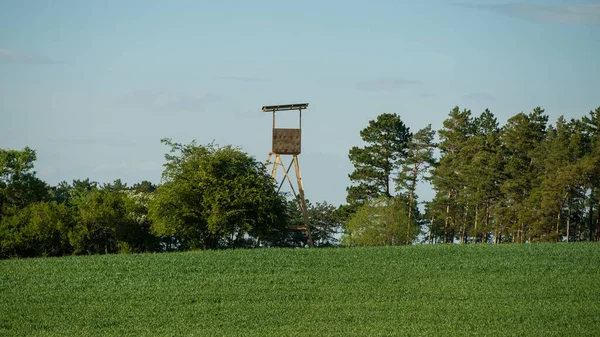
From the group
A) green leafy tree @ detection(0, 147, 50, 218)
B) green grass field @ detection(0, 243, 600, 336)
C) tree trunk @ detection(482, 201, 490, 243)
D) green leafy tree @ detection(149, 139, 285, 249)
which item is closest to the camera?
green grass field @ detection(0, 243, 600, 336)

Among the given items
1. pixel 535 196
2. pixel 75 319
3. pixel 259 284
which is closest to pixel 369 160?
pixel 535 196

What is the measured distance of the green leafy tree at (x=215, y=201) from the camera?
1970 inches

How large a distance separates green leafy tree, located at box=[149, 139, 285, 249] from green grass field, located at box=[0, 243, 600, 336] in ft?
23.9

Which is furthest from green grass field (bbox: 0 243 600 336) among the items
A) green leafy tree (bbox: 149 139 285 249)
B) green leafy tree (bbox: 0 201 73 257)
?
green leafy tree (bbox: 0 201 73 257)

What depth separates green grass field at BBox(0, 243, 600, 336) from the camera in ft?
89.6

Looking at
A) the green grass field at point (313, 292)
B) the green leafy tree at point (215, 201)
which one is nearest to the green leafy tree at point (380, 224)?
the green leafy tree at point (215, 201)

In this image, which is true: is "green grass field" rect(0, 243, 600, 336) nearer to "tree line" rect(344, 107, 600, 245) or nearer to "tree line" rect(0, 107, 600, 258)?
"tree line" rect(0, 107, 600, 258)

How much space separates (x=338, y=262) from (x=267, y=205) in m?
11.7

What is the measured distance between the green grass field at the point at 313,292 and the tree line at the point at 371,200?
8.68m

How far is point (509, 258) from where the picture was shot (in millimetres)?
39625

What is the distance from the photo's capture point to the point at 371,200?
73875 millimetres

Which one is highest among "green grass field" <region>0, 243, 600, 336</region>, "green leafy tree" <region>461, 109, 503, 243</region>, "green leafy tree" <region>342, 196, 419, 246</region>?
"green leafy tree" <region>461, 109, 503, 243</region>

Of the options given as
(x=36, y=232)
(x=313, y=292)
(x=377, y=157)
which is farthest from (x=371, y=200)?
(x=313, y=292)

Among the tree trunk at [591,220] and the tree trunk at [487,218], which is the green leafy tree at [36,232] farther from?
the tree trunk at [591,220]
